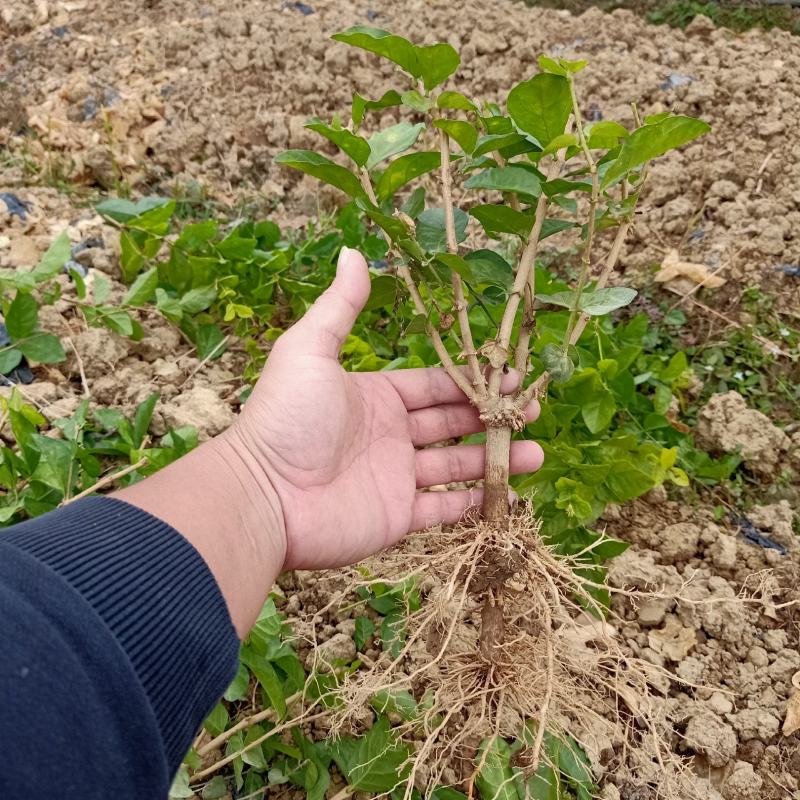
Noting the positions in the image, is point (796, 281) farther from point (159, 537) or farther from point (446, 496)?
point (159, 537)

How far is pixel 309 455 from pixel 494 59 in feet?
6.92

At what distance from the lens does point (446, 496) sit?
1.33m

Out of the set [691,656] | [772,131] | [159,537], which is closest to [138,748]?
[159,537]

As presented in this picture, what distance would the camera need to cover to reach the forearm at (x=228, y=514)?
1.00 m

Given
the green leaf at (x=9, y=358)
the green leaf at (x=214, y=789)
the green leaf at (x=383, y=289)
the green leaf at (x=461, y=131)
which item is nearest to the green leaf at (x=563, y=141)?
the green leaf at (x=461, y=131)

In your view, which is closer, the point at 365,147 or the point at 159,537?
the point at 159,537

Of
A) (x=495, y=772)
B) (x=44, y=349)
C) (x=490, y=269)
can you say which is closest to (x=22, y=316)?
(x=44, y=349)

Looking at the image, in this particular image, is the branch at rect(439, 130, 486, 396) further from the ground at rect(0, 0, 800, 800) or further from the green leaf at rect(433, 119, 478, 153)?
the ground at rect(0, 0, 800, 800)

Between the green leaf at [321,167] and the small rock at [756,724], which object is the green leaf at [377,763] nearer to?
the small rock at [756,724]

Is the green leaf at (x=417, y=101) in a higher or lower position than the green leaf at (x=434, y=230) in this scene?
higher

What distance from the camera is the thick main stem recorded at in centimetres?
122

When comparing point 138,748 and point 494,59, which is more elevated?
point 494,59

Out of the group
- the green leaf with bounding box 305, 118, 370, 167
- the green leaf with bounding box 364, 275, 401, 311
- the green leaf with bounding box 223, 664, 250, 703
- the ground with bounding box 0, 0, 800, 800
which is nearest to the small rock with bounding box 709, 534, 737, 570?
the ground with bounding box 0, 0, 800, 800

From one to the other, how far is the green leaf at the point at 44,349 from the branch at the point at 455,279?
3.26 ft
